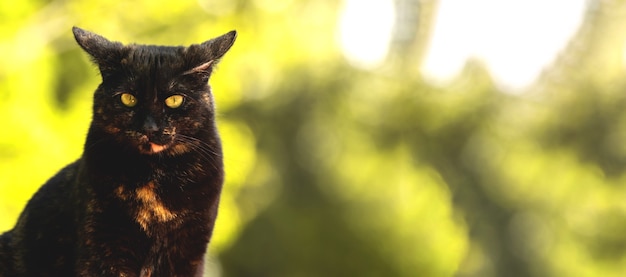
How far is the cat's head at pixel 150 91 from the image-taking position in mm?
2352

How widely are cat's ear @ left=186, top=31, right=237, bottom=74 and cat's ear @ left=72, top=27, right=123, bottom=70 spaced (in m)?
0.21

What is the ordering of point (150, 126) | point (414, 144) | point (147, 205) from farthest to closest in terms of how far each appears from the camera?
1. point (414, 144)
2. point (147, 205)
3. point (150, 126)

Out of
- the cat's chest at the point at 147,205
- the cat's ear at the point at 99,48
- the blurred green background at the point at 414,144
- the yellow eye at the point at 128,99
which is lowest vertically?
the cat's chest at the point at 147,205

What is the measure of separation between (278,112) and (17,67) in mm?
5208

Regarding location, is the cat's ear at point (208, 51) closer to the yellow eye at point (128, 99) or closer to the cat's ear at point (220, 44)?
the cat's ear at point (220, 44)

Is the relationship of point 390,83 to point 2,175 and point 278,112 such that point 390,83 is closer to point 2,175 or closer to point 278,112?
point 278,112

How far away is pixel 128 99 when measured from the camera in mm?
2359

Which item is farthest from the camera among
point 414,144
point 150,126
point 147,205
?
point 414,144

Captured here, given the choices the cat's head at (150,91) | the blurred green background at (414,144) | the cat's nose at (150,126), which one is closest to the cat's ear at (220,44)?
the cat's head at (150,91)

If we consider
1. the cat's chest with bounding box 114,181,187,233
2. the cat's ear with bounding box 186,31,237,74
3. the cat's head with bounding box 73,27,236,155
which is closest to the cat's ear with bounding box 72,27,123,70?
the cat's head with bounding box 73,27,236,155

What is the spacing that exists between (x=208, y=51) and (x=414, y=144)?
22.1 feet

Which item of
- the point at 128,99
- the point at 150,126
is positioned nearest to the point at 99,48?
the point at 128,99

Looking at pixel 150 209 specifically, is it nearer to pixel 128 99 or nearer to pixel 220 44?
pixel 128 99

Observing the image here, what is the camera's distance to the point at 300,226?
9945 millimetres
